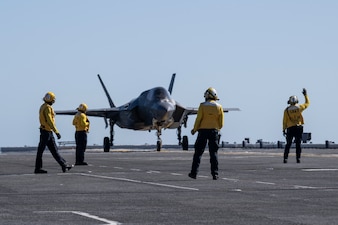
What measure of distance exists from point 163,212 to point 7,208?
2.18 meters

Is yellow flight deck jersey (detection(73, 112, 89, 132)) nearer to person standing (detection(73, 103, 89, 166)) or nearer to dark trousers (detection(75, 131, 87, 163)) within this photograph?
person standing (detection(73, 103, 89, 166))

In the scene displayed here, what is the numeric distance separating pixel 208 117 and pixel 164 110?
102ft

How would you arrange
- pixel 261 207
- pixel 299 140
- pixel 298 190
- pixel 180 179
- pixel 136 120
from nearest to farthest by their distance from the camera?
pixel 261 207 < pixel 298 190 < pixel 180 179 < pixel 299 140 < pixel 136 120

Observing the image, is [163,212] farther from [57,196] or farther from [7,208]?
[57,196]

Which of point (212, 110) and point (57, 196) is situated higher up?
point (212, 110)

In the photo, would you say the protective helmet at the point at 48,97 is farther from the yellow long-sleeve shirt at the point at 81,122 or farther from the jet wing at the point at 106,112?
the jet wing at the point at 106,112

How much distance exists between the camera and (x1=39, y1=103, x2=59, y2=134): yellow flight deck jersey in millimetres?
22734

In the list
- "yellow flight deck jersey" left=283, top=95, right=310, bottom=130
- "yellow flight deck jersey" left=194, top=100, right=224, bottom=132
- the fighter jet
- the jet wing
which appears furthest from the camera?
the jet wing

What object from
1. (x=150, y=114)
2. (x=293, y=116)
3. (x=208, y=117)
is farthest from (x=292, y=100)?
(x=150, y=114)

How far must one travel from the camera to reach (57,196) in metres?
14.1

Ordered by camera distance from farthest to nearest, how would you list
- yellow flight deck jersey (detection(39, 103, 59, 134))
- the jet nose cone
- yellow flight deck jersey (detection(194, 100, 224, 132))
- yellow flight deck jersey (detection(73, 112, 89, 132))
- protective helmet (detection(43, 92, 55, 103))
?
the jet nose cone, yellow flight deck jersey (detection(73, 112, 89, 132)), protective helmet (detection(43, 92, 55, 103)), yellow flight deck jersey (detection(39, 103, 59, 134)), yellow flight deck jersey (detection(194, 100, 224, 132))

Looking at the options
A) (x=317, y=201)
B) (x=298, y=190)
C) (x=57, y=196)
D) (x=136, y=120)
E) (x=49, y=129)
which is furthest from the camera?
(x=136, y=120)

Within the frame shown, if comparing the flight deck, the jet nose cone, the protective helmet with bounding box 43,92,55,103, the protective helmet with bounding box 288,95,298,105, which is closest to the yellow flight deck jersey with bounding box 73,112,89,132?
the protective helmet with bounding box 43,92,55,103

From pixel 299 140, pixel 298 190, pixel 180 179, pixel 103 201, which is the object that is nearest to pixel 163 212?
pixel 103 201
